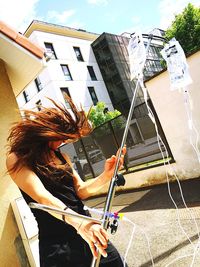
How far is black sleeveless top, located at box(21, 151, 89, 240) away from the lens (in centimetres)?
157

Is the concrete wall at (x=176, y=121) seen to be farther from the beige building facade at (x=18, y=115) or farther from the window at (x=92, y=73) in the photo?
the window at (x=92, y=73)

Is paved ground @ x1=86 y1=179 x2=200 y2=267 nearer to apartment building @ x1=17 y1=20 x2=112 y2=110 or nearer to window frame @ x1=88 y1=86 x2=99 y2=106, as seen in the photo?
apartment building @ x1=17 y1=20 x2=112 y2=110

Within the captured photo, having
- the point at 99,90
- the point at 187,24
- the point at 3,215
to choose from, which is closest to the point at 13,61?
the point at 3,215

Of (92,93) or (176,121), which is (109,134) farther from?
(92,93)

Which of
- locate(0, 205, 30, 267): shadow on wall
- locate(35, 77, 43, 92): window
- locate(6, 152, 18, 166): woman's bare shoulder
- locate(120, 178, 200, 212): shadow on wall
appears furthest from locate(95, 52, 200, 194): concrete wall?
locate(35, 77, 43, 92): window

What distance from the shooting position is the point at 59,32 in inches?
1045

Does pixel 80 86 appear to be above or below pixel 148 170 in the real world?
above

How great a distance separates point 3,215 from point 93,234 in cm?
241

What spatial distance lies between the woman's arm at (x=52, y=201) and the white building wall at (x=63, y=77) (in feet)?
72.4

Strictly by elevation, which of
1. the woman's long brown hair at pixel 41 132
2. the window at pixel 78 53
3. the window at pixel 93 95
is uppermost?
the window at pixel 78 53

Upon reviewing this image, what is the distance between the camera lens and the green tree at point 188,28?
21.5m

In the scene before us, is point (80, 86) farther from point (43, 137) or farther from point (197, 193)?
point (43, 137)

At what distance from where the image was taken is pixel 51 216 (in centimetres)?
159

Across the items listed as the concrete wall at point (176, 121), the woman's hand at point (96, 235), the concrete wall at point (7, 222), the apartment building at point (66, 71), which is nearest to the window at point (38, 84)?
the apartment building at point (66, 71)
